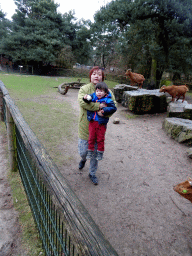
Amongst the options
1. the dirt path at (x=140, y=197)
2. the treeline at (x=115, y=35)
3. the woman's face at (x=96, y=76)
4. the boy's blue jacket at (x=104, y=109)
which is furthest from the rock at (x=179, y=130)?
the treeline at (x=115, y=35)

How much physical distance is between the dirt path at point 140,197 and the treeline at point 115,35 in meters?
8.10

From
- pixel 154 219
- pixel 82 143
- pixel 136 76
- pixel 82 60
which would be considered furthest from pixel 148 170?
pixel 82 60

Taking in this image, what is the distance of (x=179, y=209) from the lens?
2473 millimetres

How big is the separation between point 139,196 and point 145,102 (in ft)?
17.0

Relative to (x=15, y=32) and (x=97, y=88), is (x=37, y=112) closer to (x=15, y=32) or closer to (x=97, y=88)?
(x=97, y=88)

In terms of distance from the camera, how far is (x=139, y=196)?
2.67 metres

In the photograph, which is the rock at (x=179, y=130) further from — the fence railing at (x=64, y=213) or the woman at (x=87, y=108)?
the fence railing at (x=64, y=213)

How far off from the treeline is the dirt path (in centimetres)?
810

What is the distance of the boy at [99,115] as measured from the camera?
89.9 inches

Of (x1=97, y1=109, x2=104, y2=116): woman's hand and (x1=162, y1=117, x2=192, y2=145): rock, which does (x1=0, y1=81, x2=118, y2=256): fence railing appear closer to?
(x1=97, y1=109, x2=104, y2=116): woman's hand

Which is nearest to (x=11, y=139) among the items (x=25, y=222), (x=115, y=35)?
(x=25, y=222)

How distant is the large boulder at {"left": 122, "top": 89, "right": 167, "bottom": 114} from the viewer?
710 centimetres

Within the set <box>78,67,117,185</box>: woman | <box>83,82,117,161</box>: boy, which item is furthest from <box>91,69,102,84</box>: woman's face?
<box>83,82,117,161</box>: boy

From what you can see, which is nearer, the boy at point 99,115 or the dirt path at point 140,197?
the dirt path at point 140,197
